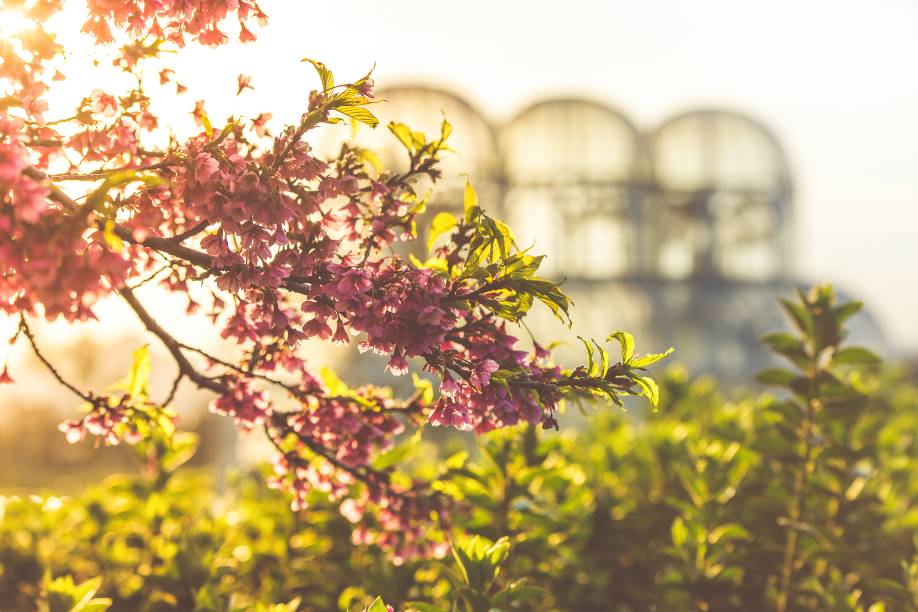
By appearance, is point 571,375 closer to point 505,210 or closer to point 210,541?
point 210,541

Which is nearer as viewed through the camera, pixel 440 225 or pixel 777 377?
pixel 440 225

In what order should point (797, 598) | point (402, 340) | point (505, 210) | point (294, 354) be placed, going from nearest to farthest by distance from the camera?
point (402, 340)
point (294, 354)
point (797, 598)
point (505, 210)

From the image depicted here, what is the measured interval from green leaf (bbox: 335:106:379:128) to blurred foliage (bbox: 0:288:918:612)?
1238 mm

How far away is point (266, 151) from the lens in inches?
96.6

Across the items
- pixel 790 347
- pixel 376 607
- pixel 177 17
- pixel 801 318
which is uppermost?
pixel 177 17

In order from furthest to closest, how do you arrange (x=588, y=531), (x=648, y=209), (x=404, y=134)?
(x=648, y=209) → (x=588, y=531) → (x=404, y=134)

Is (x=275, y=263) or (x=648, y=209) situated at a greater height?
(x=648, y=209)

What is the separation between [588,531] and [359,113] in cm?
211

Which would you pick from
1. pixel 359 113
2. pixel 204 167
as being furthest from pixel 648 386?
pixel 204 167

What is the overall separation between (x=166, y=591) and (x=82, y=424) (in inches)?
30.1

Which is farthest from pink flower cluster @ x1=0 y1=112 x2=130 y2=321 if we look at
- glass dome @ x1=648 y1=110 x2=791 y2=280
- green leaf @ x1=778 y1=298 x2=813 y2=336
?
glass dome @ x1=648 y1=110 x2=791 y2=280

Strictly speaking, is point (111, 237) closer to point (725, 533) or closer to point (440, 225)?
point (440, 225)

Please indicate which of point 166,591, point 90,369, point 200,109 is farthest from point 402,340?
point 90,369

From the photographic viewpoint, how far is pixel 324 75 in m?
2.29
